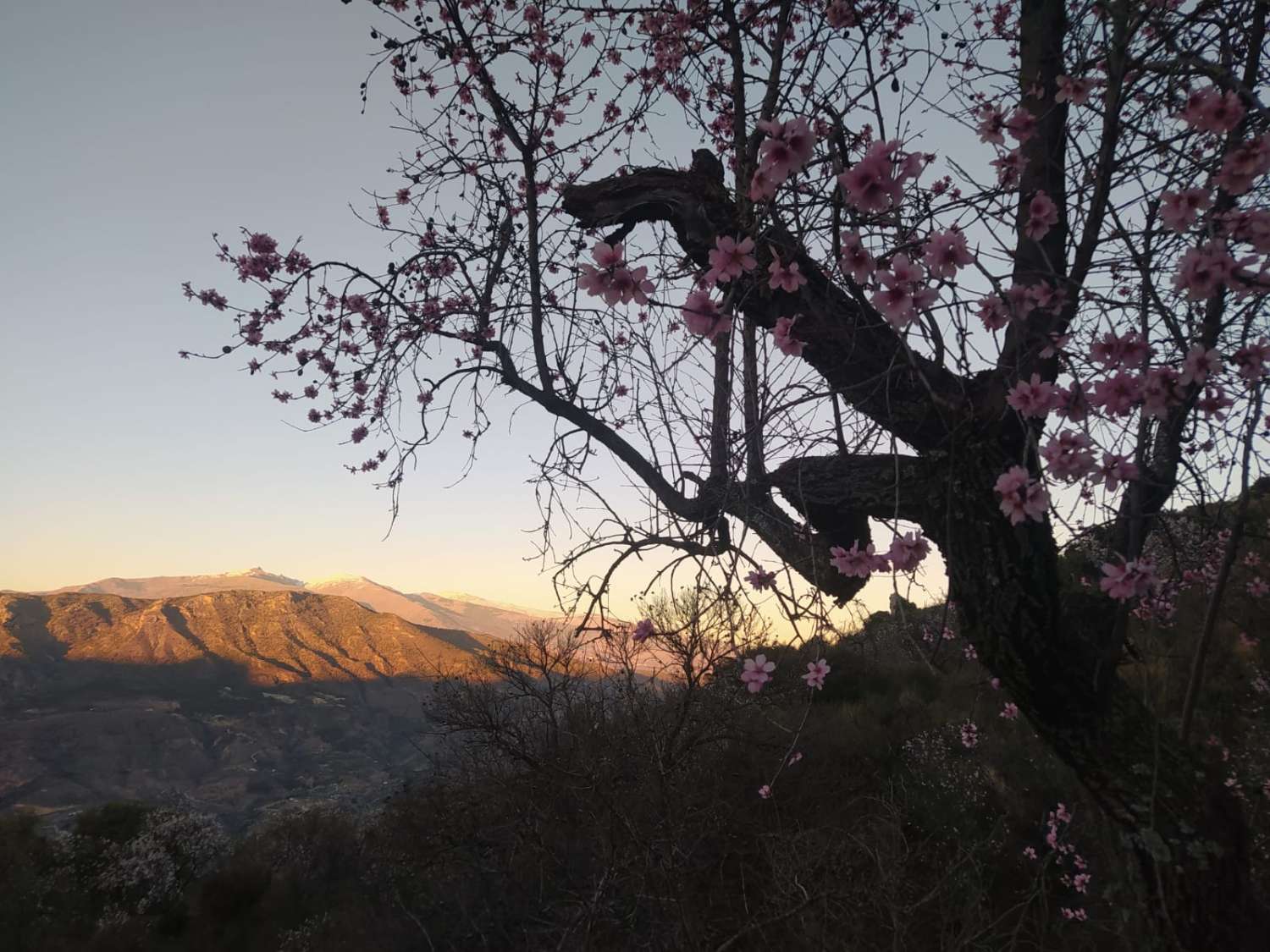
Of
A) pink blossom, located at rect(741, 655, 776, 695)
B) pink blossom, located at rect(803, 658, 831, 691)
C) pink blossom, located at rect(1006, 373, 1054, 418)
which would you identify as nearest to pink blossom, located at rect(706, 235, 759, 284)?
pink blossom, located at rect(1006, 373, 1054, 418)

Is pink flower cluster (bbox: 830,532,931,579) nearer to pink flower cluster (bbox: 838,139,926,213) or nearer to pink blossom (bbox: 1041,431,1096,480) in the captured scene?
pink blossom (bbox: 1041,431,1096,480)

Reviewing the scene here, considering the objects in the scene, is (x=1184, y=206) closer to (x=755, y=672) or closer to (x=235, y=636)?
(x=755, y=672)

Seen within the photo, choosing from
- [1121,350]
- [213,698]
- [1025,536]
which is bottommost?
[213,698]

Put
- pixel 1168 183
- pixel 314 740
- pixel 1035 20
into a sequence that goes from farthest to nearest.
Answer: pixel 314 740, pixel 1035 20, pixel 1168 183

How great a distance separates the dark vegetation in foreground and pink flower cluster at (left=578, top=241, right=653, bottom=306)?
119cm

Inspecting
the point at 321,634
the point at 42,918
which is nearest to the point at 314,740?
the point at 321,634

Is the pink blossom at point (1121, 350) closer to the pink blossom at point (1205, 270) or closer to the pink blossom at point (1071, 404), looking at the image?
the pink blossom at point (1071, 404)

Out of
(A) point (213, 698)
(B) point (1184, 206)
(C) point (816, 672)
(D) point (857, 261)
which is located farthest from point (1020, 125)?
(A) point (213, 698)

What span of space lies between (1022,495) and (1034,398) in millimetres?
278

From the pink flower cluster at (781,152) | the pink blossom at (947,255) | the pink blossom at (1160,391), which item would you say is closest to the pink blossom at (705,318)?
the pink flower cluster at (781,152)

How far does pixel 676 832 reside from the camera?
6.12 meters

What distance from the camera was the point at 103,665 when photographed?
2039 inches

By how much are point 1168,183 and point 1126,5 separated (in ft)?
1.93

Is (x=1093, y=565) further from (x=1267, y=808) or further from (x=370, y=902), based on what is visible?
(x=370, y=902)
